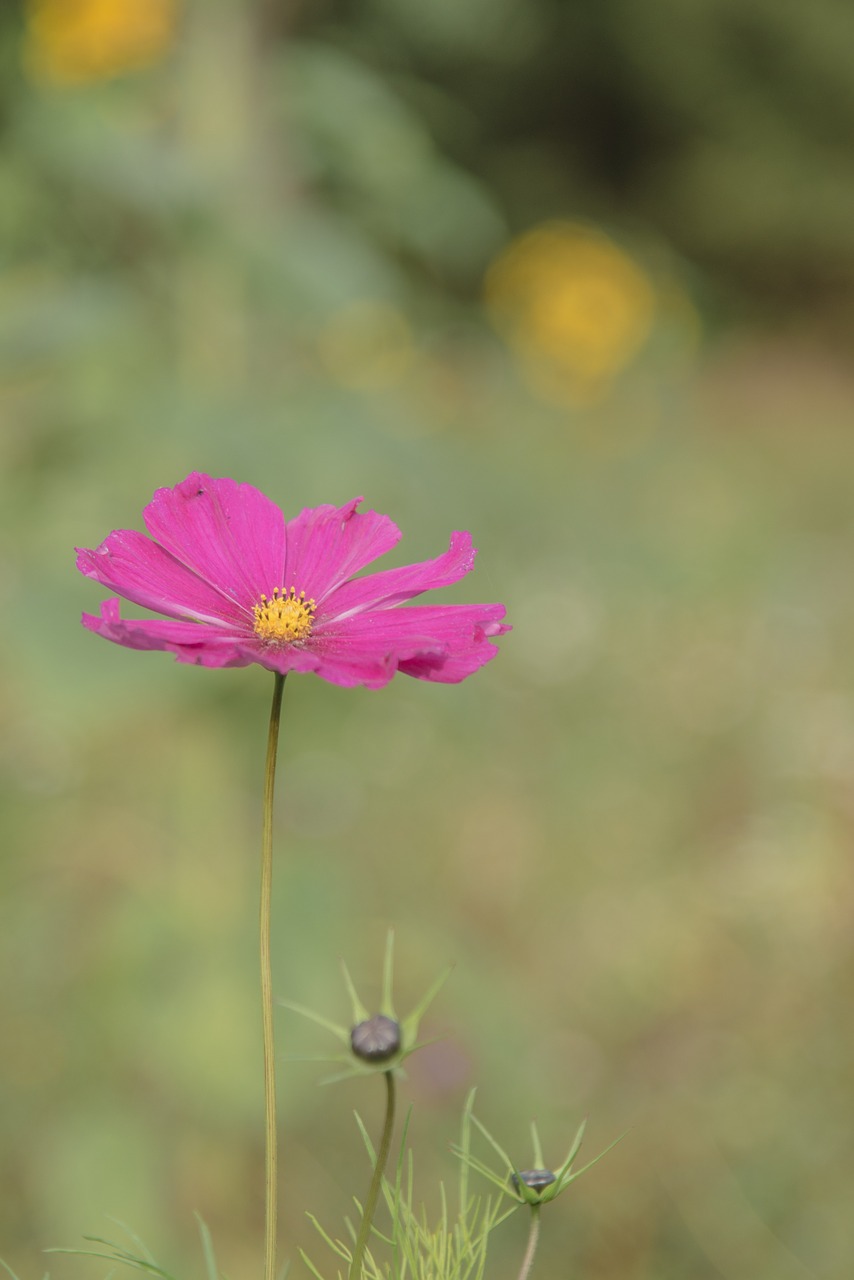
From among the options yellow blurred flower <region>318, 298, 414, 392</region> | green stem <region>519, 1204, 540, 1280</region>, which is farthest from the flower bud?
yellow blurred flower <region>318, 298, 414, 392</region>

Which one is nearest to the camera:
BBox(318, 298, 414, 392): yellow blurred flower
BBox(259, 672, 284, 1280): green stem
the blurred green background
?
BBox(259, 672, 284, 1280): green stem

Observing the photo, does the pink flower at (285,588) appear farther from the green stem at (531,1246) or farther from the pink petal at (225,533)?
the green stem at (531,1246)

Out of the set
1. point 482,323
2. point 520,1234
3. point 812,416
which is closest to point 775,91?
point 812,416

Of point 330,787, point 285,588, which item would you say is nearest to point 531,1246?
point 285,588

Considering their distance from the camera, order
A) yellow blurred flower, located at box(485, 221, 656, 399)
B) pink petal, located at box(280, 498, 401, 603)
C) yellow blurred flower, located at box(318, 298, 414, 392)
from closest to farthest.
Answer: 1. pink petal, located at box(280, 498, 401, 603)
2. yellow blurred flower, located at box(318, 298, 414, 392)
3. yellow blurred flower, located at box(485, 221, 656, 399)

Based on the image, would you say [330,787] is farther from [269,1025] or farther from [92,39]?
[269,1025]

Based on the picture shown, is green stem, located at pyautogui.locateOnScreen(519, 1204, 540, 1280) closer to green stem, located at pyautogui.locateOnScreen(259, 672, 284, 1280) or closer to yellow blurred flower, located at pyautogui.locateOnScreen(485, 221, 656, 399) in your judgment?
green stem, located at pyautogui.locateOnScreen(259, 672, 284, 1280)

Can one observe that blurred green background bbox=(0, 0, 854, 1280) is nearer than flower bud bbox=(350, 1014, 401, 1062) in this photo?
No
